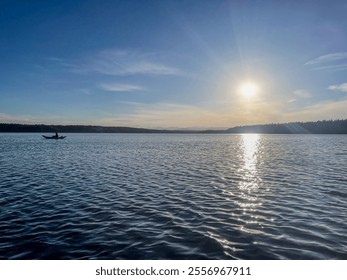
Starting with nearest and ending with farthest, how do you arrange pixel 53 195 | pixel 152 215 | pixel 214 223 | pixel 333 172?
pixel 214 223 → pixel 152 215 → pixel 53 195 → pixel 333 172

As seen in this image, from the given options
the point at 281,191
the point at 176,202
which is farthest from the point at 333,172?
the point at 176,202

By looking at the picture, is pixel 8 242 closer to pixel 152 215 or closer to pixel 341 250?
pixel 152 215

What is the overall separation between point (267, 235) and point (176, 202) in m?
8.67

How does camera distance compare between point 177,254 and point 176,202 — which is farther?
point 176,202

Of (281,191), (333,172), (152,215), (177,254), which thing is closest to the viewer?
(177,254)

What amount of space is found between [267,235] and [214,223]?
336cm

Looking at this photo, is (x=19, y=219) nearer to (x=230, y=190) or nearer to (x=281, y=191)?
(x=230, y=190)

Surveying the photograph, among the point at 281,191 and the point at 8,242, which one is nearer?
the point at 8,242

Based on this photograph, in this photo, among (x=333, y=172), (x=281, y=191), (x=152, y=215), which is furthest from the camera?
(x=333, y=172)

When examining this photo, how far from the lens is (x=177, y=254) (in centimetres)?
1289
